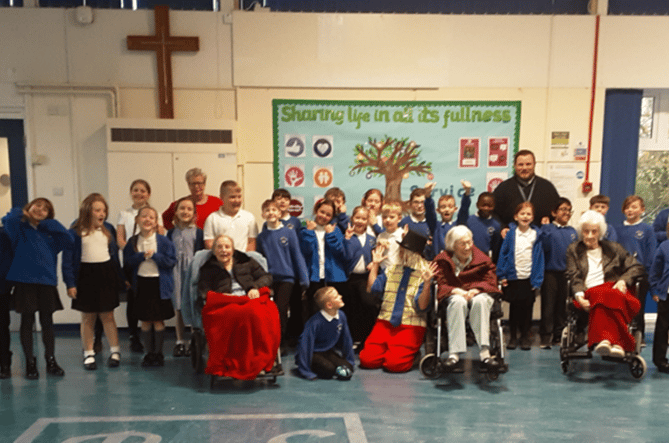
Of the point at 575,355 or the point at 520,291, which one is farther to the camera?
the point at 520,291

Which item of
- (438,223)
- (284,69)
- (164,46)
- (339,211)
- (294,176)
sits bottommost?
(438,223)

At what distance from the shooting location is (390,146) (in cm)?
509

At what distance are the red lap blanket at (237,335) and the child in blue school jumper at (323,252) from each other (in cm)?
78

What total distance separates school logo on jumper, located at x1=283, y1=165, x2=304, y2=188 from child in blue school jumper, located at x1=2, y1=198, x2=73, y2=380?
2144 millimetres

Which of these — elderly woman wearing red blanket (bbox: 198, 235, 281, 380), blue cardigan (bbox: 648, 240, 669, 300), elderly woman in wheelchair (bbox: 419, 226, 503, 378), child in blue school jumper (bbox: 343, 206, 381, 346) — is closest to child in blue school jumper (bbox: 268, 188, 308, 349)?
child in blue school jumper (bbox: 343, 206, 381, 346)

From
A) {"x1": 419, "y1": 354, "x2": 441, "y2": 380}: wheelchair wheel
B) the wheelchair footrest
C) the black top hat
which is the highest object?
the black top hat

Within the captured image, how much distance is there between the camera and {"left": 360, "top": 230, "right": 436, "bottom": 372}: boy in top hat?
3.74 meters

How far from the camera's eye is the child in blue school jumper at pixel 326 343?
11.6 feet

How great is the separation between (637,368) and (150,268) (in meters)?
3.60

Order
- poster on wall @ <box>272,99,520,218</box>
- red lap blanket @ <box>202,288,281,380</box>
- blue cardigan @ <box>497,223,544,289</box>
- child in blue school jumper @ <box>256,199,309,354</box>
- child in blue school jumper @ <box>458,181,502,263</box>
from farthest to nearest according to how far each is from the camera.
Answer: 1. poster on wall @ <box>272,99,520,218</box>
2. child in blue school jumper @ <box>458,181,502,263</box>
3. blue cardigan @ <box>497,223,544,289</box>
4. child in blue school jumper @ <box>256,199,309,354</box>
5. red lap blanket @ <box>202,288,281,380</box>

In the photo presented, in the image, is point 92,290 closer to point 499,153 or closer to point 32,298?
point 32,298

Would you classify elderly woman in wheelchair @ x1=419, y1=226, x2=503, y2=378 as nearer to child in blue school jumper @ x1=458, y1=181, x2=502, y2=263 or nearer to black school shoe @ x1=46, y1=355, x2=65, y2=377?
child in blue school jumper @ x1=458, y1=181, x2=502, y2=263

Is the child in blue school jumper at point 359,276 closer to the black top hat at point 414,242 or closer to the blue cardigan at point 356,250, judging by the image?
the blue cardigan at point 356,250

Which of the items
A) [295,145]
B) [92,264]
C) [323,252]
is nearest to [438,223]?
[323,252]
